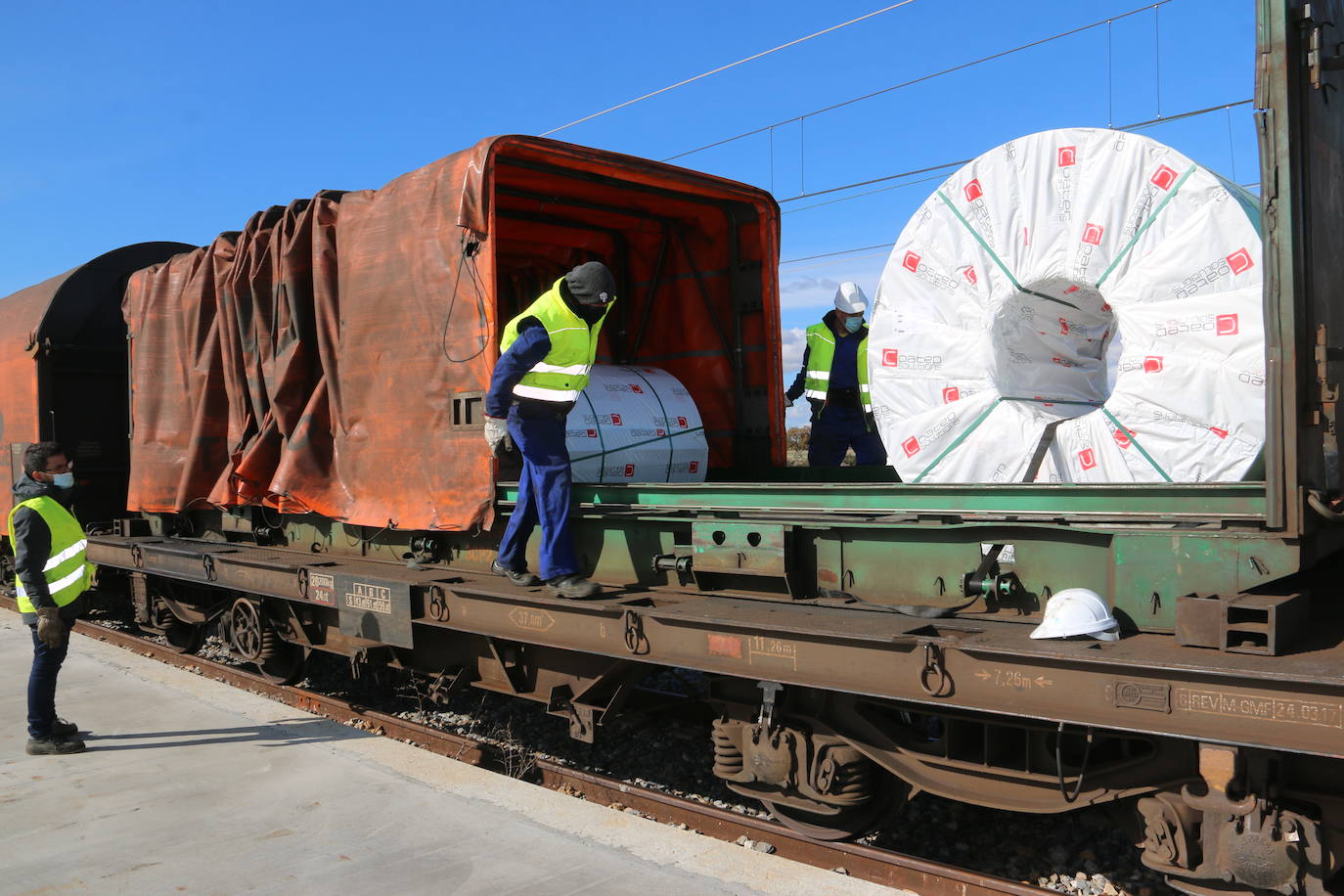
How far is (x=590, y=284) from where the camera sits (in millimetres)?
5043

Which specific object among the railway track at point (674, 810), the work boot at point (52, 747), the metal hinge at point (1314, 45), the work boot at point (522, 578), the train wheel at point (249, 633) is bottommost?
the railway track at point (674, 810)

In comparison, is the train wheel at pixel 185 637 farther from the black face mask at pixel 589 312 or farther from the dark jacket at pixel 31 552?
the black face mask at pixel 589 312

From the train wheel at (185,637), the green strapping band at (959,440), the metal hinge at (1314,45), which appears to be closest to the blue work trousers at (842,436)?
the green strapping band at (959,440)

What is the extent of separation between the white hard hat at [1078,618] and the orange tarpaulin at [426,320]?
3.15 meters

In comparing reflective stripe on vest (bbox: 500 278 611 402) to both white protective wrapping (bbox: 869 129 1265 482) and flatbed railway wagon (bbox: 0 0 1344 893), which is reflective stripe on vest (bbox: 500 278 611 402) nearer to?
flatbed railway wagon (bbox: 0 0 1344 893)

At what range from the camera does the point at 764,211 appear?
6.99 meters

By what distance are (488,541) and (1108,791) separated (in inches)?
142

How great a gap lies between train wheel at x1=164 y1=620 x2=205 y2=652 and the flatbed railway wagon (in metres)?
0.03

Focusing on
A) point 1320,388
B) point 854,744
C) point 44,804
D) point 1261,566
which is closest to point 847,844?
point 854,744

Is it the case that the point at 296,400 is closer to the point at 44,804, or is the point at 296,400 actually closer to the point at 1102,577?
the point at 44,804

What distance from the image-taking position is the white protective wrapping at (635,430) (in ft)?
20.4

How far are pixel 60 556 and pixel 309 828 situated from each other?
2.86 metres

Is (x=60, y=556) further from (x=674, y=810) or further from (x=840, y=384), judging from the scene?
(x=840, y=384)

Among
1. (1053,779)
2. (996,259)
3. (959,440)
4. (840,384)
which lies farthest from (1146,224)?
(840,384)
